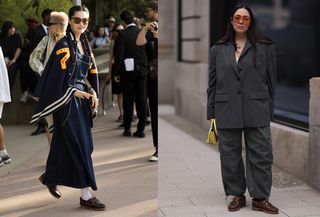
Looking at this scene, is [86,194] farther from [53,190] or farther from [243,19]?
[243,19]

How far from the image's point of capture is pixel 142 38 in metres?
4.04

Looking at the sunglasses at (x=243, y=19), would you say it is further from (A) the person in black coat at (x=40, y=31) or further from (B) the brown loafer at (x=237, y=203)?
(A) the person in black coat at (x=40, y=31)

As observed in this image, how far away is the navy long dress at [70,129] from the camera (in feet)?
12.7

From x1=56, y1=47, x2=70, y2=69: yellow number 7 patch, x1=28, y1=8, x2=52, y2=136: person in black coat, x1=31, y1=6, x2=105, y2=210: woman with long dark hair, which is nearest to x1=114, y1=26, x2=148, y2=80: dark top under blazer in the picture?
x1=31, y1=6, x2=105, y2=210: woman with long dark hair

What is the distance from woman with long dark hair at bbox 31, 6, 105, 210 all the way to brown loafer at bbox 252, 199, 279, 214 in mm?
1888

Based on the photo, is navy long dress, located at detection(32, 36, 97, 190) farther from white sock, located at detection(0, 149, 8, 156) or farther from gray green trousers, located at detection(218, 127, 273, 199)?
gray green trousers, located at detection(218, 127, 273, 199)

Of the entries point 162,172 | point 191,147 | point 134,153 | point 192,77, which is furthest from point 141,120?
point 192,77

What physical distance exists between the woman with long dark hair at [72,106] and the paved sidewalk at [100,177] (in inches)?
1.9

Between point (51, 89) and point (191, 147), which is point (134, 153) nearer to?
point (51, 89)

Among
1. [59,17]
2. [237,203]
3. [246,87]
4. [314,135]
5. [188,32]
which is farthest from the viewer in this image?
[188,32]

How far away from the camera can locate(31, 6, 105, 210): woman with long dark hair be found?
12.6 feet

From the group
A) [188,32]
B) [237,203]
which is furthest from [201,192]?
[188,32]

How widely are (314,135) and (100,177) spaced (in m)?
2.97

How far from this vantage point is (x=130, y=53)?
161 inches
